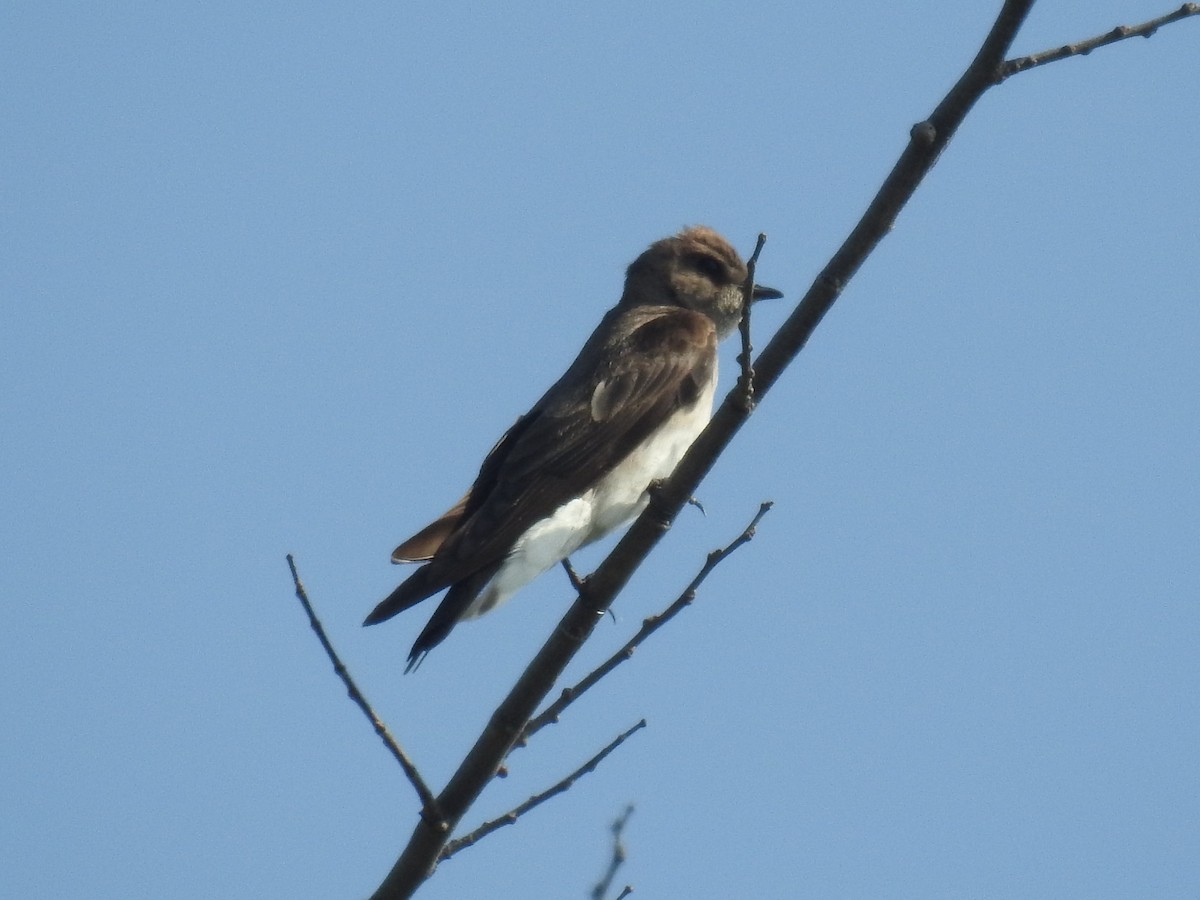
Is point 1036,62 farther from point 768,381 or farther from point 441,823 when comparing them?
point 441,823

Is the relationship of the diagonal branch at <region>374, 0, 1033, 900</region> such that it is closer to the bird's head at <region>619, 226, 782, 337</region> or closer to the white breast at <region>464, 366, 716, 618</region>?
the white breast at <region>464, 366, 716, 618</region>

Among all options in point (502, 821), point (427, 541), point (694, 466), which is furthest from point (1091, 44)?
point (427, 541)

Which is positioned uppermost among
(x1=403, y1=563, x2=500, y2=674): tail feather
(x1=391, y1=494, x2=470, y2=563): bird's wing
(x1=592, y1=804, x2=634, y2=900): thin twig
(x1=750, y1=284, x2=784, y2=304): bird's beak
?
(x1=750, y1=284, x2=784, y2=304): bird's beak

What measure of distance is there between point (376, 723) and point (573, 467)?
2.73 metres

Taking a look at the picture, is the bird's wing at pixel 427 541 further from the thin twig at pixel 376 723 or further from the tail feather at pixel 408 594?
the thin twig at pixel 376 723

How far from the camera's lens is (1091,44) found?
426 cm

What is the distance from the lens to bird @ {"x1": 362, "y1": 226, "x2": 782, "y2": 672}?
6484 mm

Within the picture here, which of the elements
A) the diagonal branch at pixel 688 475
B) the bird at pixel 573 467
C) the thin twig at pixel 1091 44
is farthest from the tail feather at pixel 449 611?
the thin twig at pixel 1091 44

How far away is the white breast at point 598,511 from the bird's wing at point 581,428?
6 cm

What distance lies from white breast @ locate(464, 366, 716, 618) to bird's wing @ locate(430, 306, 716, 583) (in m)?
0.06

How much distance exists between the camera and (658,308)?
897cm

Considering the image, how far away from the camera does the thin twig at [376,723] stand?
4.57 meters

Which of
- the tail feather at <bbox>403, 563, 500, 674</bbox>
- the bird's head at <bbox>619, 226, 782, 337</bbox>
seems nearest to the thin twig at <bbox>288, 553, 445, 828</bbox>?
the tail feather at <bbox>403, 563, 500, 674</bbox>

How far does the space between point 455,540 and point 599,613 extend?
1.66m
